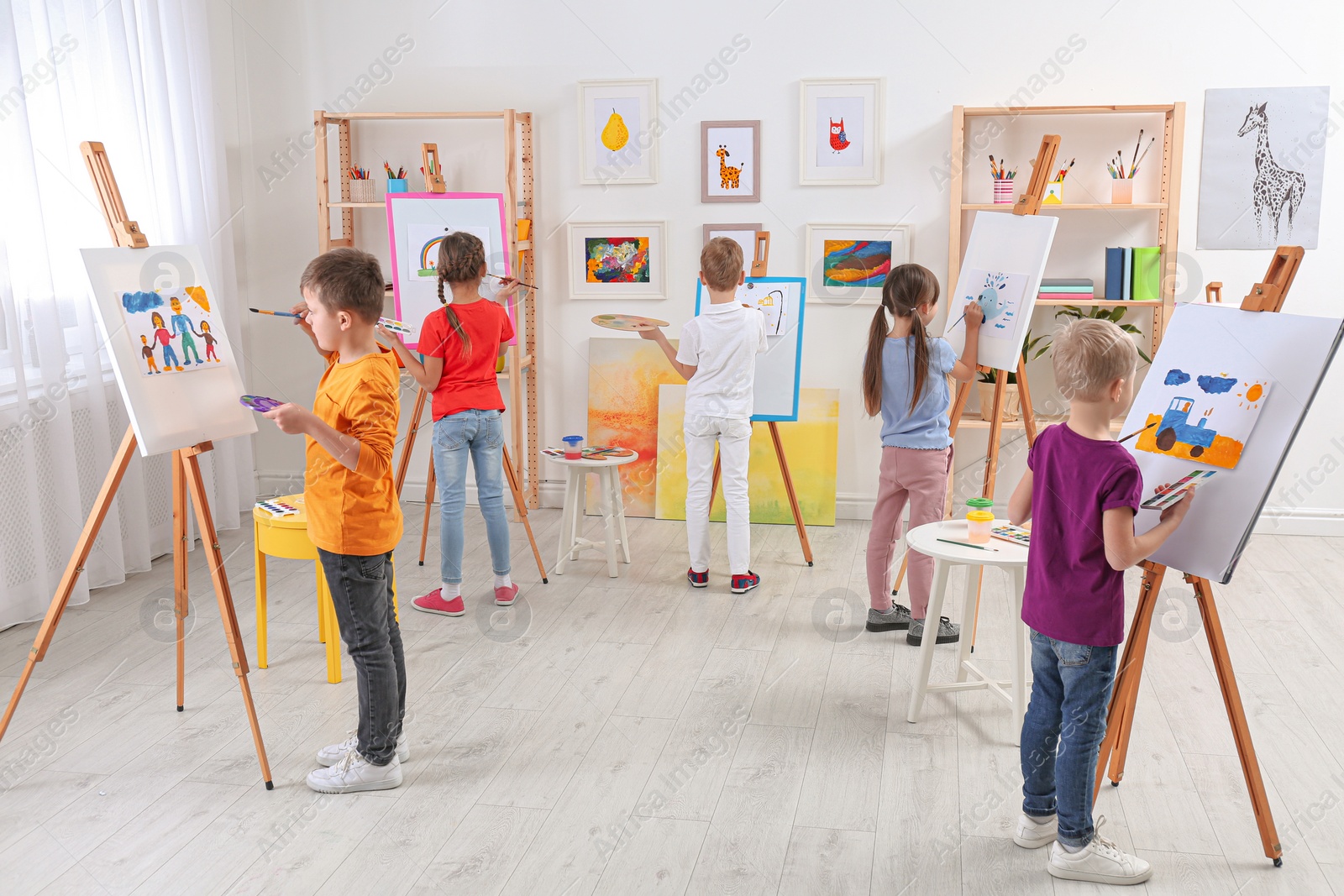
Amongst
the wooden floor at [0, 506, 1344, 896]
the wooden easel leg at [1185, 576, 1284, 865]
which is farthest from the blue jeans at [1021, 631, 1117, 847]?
the wooden easel leg at [1185, 576, 1284, 865]

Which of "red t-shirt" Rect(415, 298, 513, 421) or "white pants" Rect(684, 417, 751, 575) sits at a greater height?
"red t-shirt" Rect(415, 298, 513, 421)

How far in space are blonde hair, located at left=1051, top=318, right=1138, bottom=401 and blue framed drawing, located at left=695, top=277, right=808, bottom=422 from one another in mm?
2264

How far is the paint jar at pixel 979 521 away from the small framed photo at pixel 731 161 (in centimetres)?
235

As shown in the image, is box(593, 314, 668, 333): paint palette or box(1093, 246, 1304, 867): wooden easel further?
box(593, 314, 668, 333): paint palette

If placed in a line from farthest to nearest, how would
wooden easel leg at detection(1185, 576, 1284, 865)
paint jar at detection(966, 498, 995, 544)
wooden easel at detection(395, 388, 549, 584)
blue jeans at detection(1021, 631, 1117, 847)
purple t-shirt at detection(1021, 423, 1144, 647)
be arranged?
wooden easel at detection(395, 388, 549, 584) < paint jar at detection(966, 498, 995, 544) < wooden easel leg at detection(1185, 576, 1284, 865) < blue jeans at detection(1021, 631, 1117, 847) < purple t-shirt at detection(1021, 423, 1144, 647)

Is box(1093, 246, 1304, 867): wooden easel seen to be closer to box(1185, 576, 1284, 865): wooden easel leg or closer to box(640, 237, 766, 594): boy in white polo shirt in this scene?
box(1185, 576, 1284, 865): wooden easel leg

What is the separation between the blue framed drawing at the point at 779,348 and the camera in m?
4.28

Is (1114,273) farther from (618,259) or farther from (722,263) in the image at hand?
(618,259)

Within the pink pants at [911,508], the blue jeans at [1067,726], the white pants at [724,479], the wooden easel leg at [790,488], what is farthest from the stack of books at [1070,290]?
the blue jeans at [1067,726]

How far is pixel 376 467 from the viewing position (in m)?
2.29

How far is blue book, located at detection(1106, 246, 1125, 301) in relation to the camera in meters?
4.38

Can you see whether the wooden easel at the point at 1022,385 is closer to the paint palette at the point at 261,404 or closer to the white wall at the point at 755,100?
the white wall at the point at 755,100

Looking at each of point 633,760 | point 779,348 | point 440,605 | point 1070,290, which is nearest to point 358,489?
point 633,760

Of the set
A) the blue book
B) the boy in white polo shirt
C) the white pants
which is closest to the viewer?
the boy in white polo shirt
